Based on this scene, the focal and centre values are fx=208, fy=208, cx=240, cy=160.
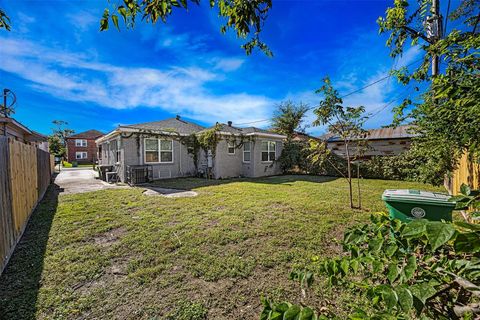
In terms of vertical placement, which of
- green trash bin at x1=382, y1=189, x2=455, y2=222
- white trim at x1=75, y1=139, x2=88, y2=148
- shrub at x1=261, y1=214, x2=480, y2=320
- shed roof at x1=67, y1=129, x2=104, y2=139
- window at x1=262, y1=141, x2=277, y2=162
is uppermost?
shed roof at x1=67, y1=129, x2=104, y2=139

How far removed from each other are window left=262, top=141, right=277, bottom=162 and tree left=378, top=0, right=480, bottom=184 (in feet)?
34.2

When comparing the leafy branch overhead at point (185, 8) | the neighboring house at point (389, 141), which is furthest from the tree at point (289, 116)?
the leafy branch overhead at point (185, 8)

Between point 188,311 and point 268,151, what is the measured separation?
13698 mm

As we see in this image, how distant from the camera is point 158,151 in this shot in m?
12.7

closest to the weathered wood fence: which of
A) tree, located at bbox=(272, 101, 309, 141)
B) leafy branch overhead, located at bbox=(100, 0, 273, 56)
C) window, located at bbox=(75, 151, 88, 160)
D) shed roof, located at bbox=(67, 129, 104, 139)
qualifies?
leafy branch overhead, located at bbox=(100, 0, 273, 56)

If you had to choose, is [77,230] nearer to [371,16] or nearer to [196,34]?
[196,34]

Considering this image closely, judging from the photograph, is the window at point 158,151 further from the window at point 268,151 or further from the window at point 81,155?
the window at point 81,155

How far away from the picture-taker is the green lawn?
7.81 ft

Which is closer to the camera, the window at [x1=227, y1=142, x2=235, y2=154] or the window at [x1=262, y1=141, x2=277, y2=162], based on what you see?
the window at [x1=227, y1=142, x2=235, y2=154]

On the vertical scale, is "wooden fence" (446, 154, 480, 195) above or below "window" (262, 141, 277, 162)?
below

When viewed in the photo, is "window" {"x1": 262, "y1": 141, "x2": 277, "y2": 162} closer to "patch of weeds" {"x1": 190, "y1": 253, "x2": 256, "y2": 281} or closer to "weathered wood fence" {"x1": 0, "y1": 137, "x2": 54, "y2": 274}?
"patch of weeds" {"x1": 190, "y1": 253, "x2": 256, "y2": 281}

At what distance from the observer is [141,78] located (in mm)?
12031

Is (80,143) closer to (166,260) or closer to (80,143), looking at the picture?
(80,143)

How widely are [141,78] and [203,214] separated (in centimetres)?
1005
